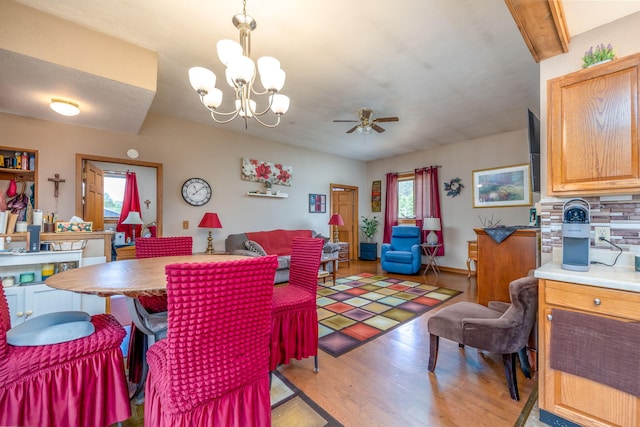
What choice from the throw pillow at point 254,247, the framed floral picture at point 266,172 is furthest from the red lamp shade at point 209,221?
the framed floral picture at point 266,172

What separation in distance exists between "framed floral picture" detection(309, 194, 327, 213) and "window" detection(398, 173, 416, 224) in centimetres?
191

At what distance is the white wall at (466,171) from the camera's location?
15.4 feet

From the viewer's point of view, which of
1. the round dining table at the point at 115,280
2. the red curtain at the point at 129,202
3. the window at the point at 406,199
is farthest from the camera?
the window at the point at 406,199

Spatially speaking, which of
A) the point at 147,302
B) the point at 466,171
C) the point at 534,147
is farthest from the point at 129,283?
the point at 466,171

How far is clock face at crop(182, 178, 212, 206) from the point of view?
4.14 meters

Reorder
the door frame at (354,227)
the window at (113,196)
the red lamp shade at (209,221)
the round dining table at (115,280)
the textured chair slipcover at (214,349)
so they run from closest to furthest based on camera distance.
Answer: the textured chair slipcover at (214,349) → the round dining table at (115,280) → the red lamp shade at (209,221) → the window at (113,196) → the door frame at (354,227)

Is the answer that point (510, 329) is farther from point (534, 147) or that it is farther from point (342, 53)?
point (342, 53)

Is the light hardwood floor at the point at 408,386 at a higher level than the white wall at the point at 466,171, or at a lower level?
lower

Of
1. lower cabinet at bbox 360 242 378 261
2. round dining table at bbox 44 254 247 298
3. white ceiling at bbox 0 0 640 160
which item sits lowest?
lower cabinet at bbox 360 242 378 261

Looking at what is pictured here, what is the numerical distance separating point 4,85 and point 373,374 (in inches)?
157

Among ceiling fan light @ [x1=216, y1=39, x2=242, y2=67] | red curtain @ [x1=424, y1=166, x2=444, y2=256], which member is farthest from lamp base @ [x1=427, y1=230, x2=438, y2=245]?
ceiling fan light @ [x1=216, y1=39, x2=242, y2=67]

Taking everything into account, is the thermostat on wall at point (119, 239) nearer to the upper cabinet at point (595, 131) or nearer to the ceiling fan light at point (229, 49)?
the ceiling fan light at point (229, 49)

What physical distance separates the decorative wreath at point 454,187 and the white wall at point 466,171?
0.07 m

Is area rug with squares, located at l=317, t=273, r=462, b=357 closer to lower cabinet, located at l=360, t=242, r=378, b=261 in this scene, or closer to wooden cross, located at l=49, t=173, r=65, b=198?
lower cabinet, located at l=360, t=242, r=378, b=261
